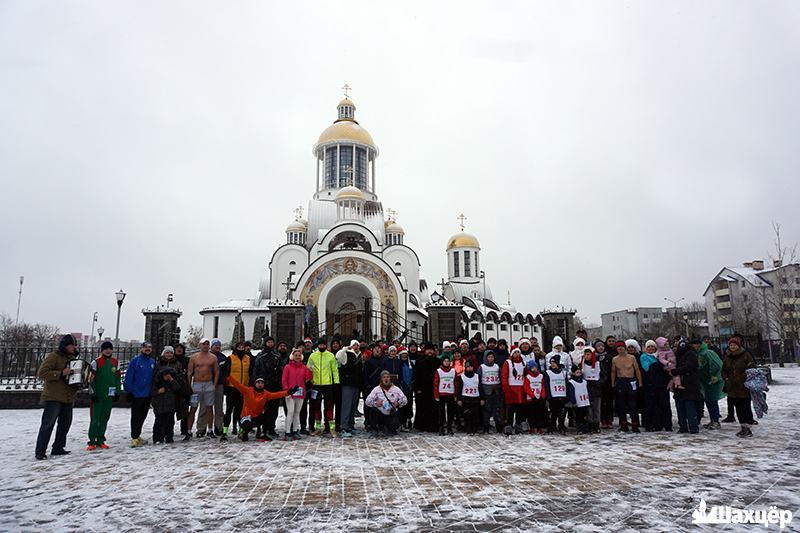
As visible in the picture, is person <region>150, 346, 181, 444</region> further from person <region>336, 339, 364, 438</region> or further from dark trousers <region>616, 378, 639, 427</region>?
dark trousers <region>616, 378, 639, 427</region>

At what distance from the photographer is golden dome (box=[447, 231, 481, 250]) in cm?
4372

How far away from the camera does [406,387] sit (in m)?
8.99

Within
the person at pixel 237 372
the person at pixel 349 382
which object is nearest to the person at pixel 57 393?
the person at pixel 237 372

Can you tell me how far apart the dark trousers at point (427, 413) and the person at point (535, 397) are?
1.66 m

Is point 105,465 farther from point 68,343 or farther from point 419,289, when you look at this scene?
point 419,289

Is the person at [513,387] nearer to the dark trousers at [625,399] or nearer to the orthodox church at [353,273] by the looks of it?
the dark trousers at [625,399]

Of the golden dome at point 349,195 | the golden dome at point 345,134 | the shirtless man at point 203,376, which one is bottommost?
the shirtless man at point 203,376

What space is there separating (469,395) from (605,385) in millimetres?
2607

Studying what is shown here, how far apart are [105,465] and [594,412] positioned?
745cm

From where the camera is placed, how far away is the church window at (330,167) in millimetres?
45062

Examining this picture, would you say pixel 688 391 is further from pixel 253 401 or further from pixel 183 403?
pixel 183 403

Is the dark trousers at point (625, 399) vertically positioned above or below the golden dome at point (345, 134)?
below

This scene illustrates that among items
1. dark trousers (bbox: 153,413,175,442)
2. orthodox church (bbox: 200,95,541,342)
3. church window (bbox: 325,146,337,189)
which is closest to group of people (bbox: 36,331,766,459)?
dark trousers (bbox: 153,413,175,442)

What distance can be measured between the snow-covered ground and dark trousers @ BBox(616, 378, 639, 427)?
2.48ft
